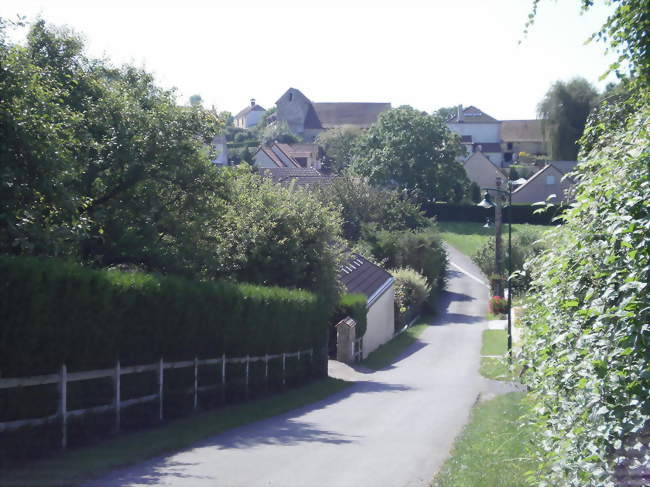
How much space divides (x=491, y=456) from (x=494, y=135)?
124 m

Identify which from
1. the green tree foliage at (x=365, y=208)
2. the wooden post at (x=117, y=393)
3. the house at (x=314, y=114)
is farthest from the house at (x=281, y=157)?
the wooden post at (x=117, y=393)

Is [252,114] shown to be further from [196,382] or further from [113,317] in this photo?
[113,317]

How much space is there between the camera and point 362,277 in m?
40.8

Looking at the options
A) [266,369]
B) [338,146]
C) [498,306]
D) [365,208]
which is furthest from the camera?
[338,146]

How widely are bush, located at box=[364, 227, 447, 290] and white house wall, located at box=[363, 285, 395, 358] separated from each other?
10480 mm

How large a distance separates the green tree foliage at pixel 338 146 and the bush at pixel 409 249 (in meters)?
46.0

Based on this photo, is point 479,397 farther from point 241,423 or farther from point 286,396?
point 241,423

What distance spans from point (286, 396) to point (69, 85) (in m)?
9.77

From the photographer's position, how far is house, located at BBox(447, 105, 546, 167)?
130000mm

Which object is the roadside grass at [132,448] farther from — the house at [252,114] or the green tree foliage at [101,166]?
the house at [252,114]

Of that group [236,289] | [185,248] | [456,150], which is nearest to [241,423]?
[236,289]

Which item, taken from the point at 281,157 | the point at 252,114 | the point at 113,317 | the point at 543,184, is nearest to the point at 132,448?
the point at 113,317

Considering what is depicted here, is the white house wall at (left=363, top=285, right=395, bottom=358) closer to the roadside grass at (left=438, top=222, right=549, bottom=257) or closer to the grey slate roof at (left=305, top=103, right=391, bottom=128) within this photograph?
the roadside grass at (left=438, top=222, right=549, bottom=257)

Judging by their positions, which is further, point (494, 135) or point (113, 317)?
point (494, 135)
